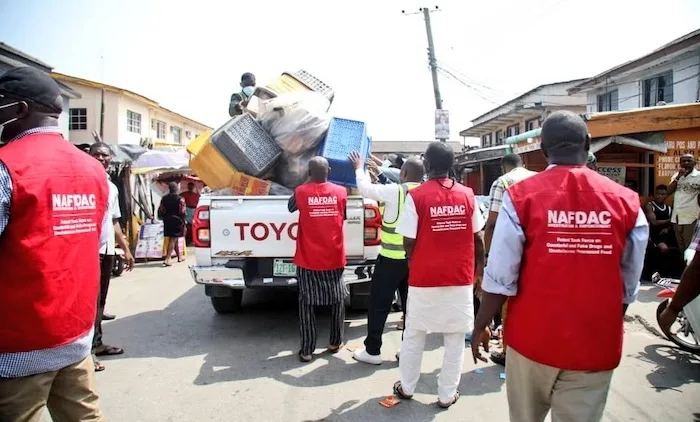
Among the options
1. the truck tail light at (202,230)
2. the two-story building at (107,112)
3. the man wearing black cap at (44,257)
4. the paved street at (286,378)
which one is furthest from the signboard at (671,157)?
the two-story building at (107,112)

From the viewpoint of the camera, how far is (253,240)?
16.5ft

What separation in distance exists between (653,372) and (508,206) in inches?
129

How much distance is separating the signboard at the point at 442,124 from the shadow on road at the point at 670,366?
33.1ft

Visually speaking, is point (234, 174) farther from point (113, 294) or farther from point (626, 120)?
point (626, 120)

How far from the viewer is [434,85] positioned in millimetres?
17766

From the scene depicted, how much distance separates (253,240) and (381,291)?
1565 mm

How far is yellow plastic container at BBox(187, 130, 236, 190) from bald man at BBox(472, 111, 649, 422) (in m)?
3.98

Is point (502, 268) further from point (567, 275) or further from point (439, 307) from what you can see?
point (439, 307)

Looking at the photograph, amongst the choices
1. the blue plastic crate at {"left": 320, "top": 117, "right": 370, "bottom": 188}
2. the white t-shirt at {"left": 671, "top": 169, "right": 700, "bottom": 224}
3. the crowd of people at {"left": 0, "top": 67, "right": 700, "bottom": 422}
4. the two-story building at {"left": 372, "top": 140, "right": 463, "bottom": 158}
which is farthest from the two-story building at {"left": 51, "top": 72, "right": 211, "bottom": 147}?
the crowd of people at {"left": 0, "top": 67, "right": 700, "bottom": 422}

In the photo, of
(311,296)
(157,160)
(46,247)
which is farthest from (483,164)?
(46,247)

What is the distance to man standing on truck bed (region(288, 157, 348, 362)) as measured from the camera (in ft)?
14.5

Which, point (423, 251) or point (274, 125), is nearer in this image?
point (423, 251)

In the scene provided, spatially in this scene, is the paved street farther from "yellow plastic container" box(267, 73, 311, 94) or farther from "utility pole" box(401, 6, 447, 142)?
"utility pole" box(401, 6, 447, 142)

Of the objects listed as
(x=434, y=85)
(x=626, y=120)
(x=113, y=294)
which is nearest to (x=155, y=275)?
(x=113, y=294)
